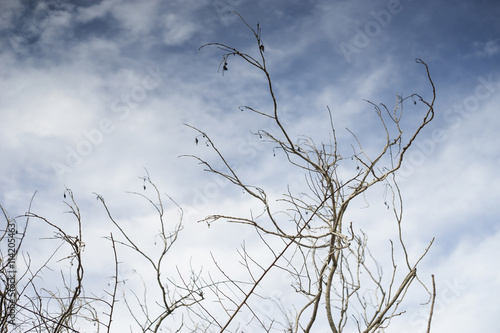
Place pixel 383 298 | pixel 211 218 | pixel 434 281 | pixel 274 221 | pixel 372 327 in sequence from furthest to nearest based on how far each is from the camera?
pixel 383 298 → pixel 274 221 → pixel 372 327 → pixel 211 218 → pixel 434 281

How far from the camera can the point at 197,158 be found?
267 cm

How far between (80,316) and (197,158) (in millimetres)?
2328

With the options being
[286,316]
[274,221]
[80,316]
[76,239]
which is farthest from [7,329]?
[286,316]

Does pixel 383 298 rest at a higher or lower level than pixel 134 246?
lower

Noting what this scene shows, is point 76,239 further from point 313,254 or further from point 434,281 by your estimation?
point 313,254

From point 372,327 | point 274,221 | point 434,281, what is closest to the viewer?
point 434,281

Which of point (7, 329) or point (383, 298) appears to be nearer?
point (7, 329)

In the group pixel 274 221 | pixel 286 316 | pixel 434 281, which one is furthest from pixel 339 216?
pixel 286 316

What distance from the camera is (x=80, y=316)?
366cm

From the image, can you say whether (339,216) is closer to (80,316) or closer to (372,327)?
(372,327)

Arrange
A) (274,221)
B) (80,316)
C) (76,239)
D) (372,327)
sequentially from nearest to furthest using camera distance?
(76,239) → (372,327) → (274,221) → (80,316)

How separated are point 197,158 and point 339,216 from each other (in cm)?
114

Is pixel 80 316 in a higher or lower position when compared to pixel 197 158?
lower

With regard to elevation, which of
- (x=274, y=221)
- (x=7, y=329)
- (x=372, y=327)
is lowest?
(x=7, y=329)
